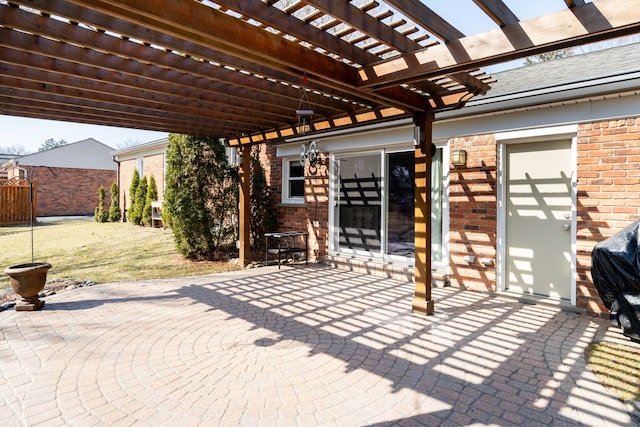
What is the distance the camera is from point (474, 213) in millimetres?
5883

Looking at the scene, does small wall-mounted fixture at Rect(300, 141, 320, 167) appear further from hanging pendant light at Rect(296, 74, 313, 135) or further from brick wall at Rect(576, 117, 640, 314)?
brick wall at Rect(576, 117, 640, 314)

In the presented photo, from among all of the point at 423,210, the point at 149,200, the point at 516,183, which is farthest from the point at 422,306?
the point at 149,200

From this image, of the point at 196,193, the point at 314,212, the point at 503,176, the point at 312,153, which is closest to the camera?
the point at 503,176

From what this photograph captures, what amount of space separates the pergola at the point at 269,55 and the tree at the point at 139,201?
10939 mm

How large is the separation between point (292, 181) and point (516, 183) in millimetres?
5200

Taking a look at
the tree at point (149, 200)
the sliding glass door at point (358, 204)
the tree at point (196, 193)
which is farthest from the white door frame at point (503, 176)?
the tree at point (149, 200)

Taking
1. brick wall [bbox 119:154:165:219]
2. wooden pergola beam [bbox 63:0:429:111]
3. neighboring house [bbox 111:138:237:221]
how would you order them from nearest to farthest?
wooden pergola beam [bbox 63:0:429:111], neighboring house [bbox 111:138:237:221], brick wall [bbox 119:154:165:219]

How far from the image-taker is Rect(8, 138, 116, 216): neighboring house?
77.4ft

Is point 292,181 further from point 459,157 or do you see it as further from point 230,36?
point 230,36

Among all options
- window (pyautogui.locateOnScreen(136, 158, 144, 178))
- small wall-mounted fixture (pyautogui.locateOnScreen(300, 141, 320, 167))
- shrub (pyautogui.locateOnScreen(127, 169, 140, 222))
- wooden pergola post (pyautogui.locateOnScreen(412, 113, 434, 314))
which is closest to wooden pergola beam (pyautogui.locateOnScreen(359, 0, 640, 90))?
wooden pergola post (pyautogui.locateOnScreen(412, 113, 434, 314))

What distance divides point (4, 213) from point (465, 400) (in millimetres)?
22848

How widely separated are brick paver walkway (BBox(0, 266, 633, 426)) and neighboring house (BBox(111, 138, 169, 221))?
11028mm

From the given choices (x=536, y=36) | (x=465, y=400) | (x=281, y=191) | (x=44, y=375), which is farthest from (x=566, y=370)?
(x=281, y=191)

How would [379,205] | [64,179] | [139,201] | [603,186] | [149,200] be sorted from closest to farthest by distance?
[603,186] < [379,205] < [149,200] < [139,201] < [64,179]
